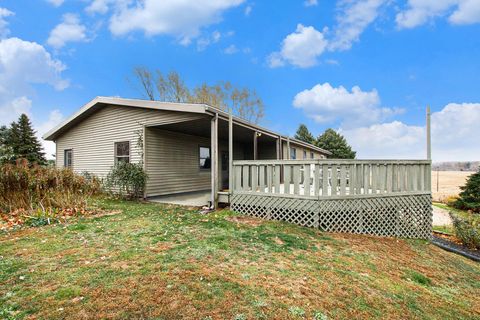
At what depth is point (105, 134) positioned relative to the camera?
10516 millimetres

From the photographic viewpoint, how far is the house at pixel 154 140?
8383mm

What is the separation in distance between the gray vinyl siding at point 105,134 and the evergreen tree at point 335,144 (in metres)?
28.1

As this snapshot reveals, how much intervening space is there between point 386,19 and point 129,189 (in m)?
11.4

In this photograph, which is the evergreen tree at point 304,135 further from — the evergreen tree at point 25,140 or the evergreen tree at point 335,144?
the evergreen tree at point 25,140

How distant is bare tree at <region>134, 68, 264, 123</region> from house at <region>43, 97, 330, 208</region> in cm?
1046

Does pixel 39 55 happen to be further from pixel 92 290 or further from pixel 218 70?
pixel 218 70

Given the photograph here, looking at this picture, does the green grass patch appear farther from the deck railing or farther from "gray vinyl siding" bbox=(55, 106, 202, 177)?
"gray vinyl siding" bbox=(55, 106, 202, 177)

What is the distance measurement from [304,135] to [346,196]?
98.3 ft

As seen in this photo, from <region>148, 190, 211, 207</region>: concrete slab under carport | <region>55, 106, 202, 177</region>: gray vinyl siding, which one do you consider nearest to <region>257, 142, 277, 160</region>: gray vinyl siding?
<region>148, 190, 211, 207</region>: concrete slab under carport

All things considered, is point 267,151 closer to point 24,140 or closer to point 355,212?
point 355,212

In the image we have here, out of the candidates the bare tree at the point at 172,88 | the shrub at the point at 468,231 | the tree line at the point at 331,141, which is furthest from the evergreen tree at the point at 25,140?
the tree line at the point at 331,141

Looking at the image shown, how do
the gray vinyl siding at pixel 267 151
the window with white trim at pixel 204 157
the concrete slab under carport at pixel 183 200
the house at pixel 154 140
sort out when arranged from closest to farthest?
the concrete slab under carport at pixel 183 200 < the house at pixel 154 140 < the window with white trim at pixel 204 157 < the gray vinyl siding at pixel 267 151

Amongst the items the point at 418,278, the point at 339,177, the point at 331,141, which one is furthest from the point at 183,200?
the point at 331,141

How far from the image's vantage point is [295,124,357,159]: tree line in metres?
32.8
